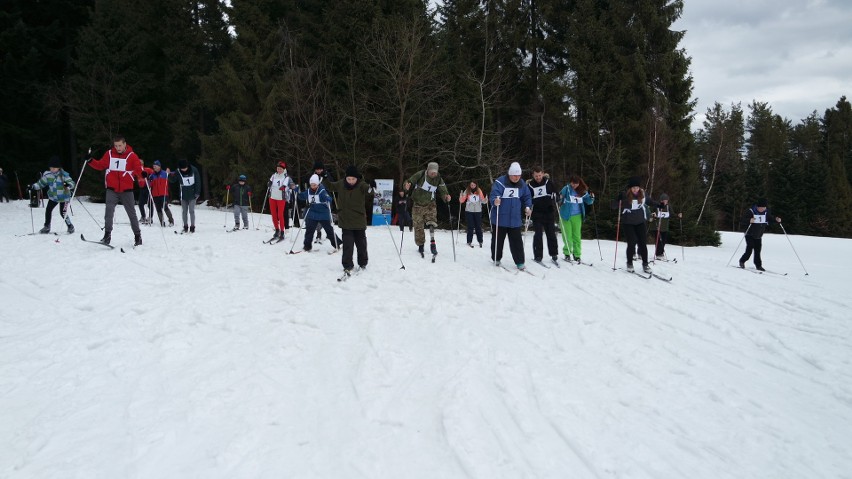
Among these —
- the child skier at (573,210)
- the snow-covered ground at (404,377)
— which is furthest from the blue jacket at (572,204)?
the snow-covered ground at (404,377)

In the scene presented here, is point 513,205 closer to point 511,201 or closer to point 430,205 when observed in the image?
point 511,201

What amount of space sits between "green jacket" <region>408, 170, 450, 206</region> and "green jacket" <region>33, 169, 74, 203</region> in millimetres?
9031

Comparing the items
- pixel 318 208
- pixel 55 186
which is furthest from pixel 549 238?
pixel 55 186

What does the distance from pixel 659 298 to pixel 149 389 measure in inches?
315

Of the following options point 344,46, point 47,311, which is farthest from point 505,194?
point 344,46

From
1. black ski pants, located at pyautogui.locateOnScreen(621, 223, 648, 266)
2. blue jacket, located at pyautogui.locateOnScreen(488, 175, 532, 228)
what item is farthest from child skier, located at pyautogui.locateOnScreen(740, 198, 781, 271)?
blue jacket, located at pyautogui.locateOnScreen(488, 175, 532, 228)

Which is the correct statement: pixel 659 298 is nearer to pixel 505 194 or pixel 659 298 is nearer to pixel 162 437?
pixel 505 194

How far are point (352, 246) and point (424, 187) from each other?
8.05ft

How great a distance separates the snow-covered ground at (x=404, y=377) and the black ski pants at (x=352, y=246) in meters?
0.38

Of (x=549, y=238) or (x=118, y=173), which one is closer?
(x=118, y=173)

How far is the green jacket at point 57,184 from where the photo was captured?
38.6ft

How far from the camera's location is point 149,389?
14.2ft

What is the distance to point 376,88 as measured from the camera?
85.3 ft

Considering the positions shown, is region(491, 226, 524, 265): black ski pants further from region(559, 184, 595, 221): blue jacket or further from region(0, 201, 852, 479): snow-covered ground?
region(559, 184, 595, 221): blue jacket
